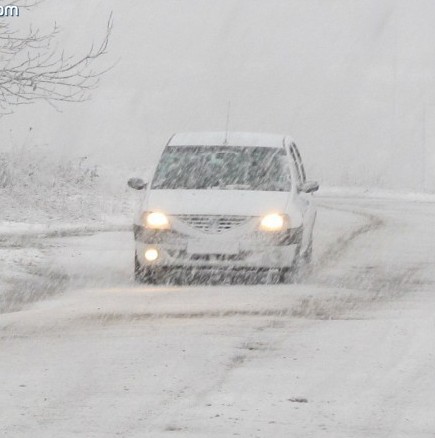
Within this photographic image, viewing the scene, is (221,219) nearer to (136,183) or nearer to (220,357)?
(136,183)

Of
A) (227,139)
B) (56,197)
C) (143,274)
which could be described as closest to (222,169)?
(227,139)

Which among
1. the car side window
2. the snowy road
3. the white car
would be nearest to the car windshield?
the white car

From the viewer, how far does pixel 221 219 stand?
1309cm

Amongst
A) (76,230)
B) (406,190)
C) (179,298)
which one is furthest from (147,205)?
(406,190)

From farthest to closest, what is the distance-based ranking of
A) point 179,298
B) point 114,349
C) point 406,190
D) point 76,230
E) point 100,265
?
1. point 406,190
2. point 76,230
3. point 100,265
4. point 179,298
5. point 114,349

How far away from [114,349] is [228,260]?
14.4 ft

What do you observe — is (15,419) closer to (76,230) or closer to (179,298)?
(179,298)

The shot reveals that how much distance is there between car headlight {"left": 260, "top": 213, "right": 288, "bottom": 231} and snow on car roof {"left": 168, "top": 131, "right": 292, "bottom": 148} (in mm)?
1851

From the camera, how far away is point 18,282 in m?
14.3

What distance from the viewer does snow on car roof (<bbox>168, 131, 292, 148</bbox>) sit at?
583 inches

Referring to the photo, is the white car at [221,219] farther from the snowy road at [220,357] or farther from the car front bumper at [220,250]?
the snowy road at [220,357]

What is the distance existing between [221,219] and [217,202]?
301 millimetres

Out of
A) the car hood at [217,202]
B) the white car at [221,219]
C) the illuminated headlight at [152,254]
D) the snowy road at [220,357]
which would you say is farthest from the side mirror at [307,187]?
the illuminated headlight at [152,254]

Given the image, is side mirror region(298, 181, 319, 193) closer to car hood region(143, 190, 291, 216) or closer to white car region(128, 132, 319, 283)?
white car region(128, 132, 319, 283)
